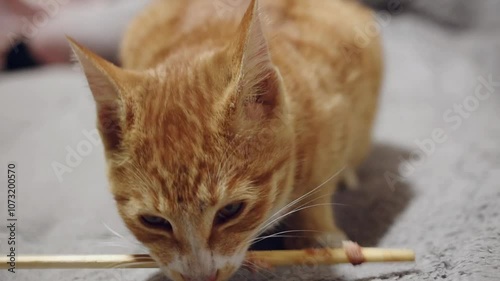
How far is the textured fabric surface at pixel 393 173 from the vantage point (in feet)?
3.53

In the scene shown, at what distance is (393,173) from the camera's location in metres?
1.59

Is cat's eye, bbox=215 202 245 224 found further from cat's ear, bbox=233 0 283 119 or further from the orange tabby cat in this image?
cat's ear, bbox=233 0 283 119

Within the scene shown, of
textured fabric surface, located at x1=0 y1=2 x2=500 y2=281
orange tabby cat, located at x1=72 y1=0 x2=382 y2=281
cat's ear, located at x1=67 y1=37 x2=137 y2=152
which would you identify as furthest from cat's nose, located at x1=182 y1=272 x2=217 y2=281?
cat's ear, located at x1=67 y1=37 x2=137 y2=152

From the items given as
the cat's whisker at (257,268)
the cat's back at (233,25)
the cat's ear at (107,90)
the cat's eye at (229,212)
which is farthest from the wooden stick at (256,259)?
the cat's back at (233,25)

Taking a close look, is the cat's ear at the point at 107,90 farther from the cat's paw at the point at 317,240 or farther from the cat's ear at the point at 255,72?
→ the cat's paw at the point at 317,240

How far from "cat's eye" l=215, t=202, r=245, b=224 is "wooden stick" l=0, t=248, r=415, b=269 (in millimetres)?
112

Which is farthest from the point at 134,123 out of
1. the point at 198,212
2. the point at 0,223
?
the point at 0,223

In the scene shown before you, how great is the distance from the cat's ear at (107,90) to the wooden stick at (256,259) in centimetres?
21

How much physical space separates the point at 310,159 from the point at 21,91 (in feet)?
4.41

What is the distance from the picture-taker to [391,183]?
153 cm

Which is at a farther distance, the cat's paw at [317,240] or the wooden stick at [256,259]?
the cat's paw at [317,240]

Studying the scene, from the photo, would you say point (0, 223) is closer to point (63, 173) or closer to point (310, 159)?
point (63, 173)

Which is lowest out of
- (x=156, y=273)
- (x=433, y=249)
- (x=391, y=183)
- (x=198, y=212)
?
(x=391, y=183)

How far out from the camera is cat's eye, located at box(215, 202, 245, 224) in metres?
0.95
